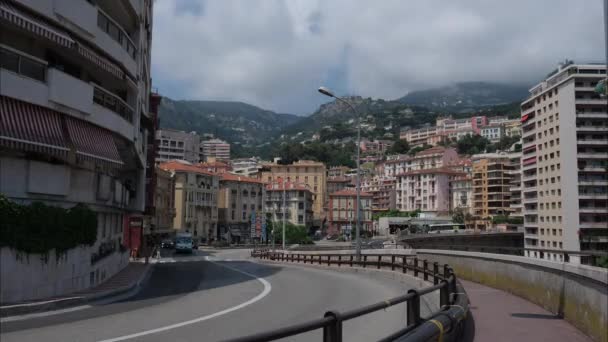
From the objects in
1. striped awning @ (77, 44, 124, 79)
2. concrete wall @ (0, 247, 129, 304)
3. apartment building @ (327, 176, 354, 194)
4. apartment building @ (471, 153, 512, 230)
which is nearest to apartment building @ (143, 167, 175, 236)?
striped awning @ (77, 44, 124, 79)

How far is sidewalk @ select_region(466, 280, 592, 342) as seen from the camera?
9.27m

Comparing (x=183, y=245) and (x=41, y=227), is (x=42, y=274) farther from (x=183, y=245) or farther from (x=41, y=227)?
(x=183, y=245)

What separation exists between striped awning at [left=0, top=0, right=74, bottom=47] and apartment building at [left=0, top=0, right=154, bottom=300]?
3 centimetres

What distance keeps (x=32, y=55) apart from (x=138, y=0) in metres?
10.6

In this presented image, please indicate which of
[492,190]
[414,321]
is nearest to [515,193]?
[492,190]

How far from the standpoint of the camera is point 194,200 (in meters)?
110

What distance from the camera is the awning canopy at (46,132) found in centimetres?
1630

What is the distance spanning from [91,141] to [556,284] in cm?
1679

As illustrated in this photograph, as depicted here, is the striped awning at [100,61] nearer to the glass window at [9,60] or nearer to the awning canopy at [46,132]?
the awning canopy at [46,132]

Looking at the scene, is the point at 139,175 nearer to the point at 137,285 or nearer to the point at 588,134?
the point at 137,285

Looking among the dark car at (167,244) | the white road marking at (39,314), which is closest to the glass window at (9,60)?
the white road marking at (39,314)

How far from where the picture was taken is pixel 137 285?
23.3 meters

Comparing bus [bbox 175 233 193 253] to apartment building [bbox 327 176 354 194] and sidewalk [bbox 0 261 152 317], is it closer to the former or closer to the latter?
sidewalk [bbox 0 261 152 317]

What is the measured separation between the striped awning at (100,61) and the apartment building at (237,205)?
323 feet
